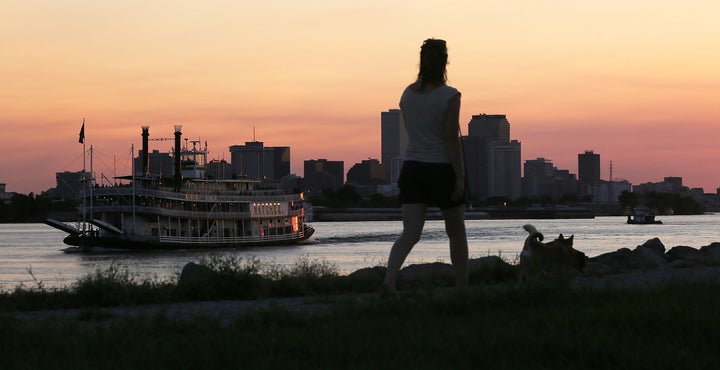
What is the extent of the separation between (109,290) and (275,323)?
3.91 m

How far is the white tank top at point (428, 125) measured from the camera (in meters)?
8.65

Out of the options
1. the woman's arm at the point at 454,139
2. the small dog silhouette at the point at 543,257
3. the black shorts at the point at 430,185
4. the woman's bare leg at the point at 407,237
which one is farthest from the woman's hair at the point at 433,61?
the small dog silhouette at the point at 543,257

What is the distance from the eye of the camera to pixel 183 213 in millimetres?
73688

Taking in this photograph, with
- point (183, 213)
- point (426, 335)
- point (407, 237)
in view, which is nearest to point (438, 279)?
point (407, 237)

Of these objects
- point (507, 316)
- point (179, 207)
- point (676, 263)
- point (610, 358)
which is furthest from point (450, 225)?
point (179, 207)

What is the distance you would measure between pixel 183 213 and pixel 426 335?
68470 mm

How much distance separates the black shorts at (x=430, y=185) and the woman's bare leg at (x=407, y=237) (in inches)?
3.0

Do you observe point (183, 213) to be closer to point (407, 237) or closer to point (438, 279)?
point (438, 279)

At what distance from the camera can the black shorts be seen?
855 cm

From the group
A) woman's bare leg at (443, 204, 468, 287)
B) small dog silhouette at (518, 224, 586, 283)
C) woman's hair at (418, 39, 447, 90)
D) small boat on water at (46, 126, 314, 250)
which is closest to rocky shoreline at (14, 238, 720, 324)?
small dog silhouette at (518, 224, 586, 283)

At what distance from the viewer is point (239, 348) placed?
239 inches

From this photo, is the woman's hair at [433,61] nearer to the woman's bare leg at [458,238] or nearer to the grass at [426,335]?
the woman's bare leg at [458,238]

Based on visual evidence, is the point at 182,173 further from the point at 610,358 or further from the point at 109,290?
the point at 610,358

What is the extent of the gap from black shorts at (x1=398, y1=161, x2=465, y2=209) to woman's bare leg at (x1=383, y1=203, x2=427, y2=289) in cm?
8
